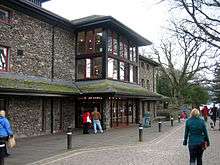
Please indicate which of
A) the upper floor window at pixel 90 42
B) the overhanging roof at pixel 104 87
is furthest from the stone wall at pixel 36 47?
the overhanging roof at pixel 104 87

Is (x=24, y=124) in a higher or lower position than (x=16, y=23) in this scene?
lower

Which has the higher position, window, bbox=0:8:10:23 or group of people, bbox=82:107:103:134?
window, bbox=0:8:10:23

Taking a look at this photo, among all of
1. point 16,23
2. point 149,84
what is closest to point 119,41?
point 16,23

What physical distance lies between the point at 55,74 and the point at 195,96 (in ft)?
151

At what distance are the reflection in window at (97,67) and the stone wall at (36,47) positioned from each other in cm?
180

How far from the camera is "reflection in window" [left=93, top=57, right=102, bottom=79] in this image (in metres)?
27.4

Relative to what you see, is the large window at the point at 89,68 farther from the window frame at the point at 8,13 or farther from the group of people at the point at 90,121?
the window frame at the point at 8,13

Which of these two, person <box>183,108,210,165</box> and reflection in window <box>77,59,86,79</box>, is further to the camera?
reflection in window <box>77,59,86,79</box>

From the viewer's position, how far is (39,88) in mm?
21562

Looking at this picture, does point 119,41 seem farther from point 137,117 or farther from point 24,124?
point 24,124

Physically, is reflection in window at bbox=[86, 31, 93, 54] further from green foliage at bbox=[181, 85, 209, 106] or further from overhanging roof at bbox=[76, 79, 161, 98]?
green foliage at bbox=[181, 85, 209, 106]

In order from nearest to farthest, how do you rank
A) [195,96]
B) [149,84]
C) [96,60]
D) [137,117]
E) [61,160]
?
[61,160], [96,60], [137,117], [149,84], [195,96]

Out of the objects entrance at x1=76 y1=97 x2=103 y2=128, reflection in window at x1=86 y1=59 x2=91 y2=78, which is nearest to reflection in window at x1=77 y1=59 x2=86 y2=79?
reflection in window at x1=86 y1=59 x2=91 y2=78

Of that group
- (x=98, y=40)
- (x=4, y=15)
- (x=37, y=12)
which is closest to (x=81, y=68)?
(x=98, y=40)
